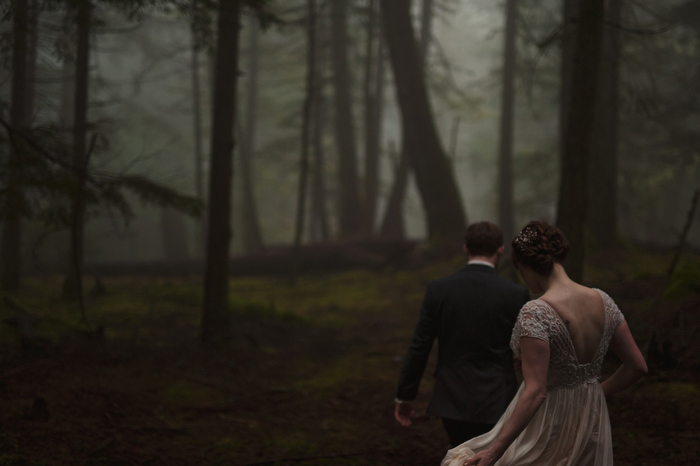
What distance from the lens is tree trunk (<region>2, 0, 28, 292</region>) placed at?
5852 mm

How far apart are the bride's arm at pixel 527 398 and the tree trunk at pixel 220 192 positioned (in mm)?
5730

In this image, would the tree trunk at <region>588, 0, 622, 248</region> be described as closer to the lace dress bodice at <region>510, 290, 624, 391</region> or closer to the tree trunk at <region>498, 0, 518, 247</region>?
the tree trunk at <region>498, 0, 518, 247</region>

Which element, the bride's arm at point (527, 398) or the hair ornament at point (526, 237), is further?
the hair ornament at point (526, 237)

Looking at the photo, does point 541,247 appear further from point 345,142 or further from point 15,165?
point 345,142

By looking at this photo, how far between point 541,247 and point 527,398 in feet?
2.15

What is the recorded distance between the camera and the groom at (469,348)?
298cm

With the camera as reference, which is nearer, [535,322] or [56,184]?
[535,322]

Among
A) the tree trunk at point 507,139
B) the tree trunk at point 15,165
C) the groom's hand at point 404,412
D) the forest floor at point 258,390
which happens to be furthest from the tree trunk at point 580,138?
the tree trunk at point 507,139

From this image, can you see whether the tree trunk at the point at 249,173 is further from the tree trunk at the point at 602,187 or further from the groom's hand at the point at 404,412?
the groom's hand at the point at 404,412

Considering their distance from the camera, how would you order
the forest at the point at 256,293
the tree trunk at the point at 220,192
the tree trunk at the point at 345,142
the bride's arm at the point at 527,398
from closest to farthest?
the bride's arm at the point at 527,398, the forest at the point at 256,293, the tree trunk at the point at 220,192, the tree trunk at the point at 345,142

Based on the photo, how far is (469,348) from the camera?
3.04 metres

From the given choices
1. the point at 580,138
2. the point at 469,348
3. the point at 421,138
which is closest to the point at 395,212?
the point at 421,138

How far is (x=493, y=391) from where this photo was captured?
2.96 m

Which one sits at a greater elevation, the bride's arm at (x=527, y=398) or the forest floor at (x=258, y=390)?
the bride's arm at (x=527, y=398)
